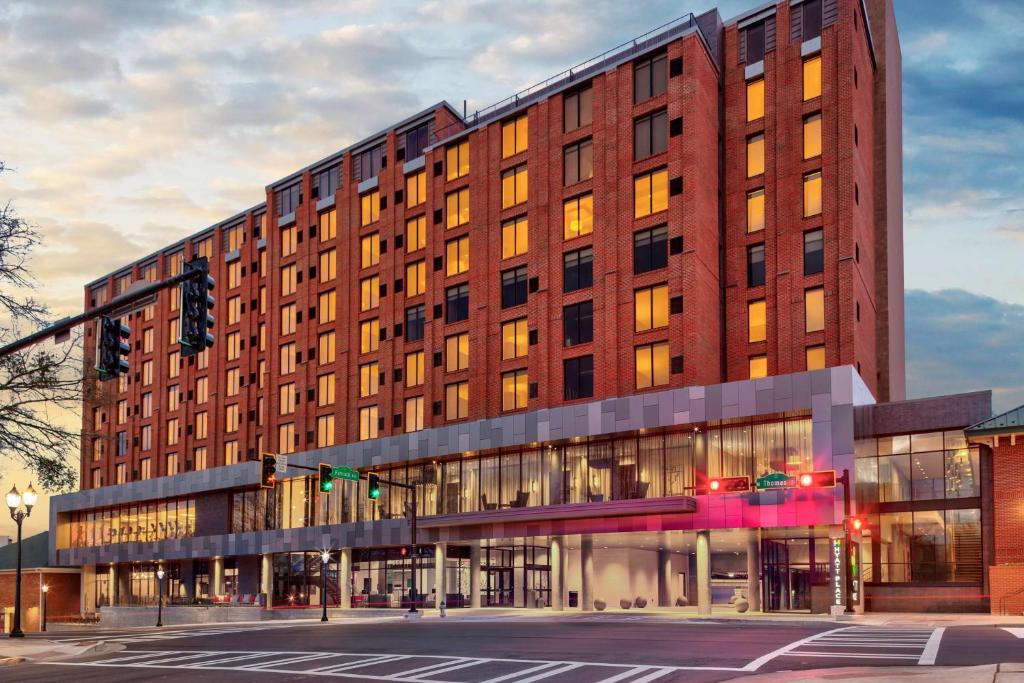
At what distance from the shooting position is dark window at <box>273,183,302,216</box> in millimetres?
93625

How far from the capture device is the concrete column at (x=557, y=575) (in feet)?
208

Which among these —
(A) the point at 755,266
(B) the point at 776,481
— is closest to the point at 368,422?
(A) the point at 755,266

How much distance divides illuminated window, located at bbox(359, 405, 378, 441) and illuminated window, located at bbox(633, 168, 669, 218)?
2878 cm

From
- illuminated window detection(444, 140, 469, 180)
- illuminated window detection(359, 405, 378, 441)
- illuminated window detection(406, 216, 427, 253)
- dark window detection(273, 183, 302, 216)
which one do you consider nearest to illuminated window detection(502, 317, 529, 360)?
illuminated window detection(444, 140, 469, 180)

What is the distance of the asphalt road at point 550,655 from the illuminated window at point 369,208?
50.1 metres

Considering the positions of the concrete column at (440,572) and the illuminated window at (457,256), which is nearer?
the concrete column at (440,572)

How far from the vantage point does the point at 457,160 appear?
76.8 m

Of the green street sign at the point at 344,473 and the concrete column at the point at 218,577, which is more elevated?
the green street sign at the point at 344,473

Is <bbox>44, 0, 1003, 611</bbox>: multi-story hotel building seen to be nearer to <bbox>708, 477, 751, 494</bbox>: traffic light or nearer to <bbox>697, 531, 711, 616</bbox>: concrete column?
<bbox>697, 531, 711, 616</bbox>: concrete column

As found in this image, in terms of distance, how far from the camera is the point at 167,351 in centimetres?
11100

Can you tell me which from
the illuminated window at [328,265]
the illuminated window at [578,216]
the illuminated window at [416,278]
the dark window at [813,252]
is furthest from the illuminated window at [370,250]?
the dark window at [813,252]

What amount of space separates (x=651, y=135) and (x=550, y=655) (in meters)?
42.8

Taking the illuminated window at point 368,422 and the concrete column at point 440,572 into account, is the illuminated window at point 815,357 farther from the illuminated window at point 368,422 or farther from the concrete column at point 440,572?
the illuminated window at point 368,422

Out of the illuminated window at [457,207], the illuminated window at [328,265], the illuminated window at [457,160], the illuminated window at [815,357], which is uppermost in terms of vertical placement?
the illuminated window at [457,160]
